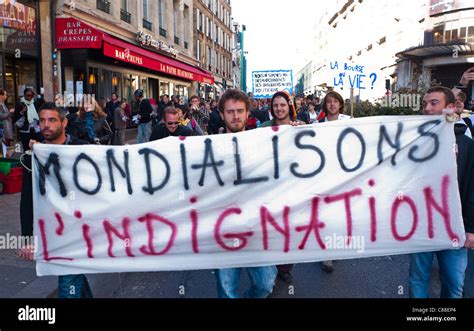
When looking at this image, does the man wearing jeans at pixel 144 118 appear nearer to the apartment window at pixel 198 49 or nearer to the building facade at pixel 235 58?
the apartment window at pixel 198 49

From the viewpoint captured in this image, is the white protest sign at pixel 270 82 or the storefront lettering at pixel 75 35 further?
the white protest sign at pixel 270 82

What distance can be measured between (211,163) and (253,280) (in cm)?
98

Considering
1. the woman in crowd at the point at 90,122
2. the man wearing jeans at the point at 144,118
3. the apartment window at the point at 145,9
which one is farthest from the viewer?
the apartment window at the point at 145,9

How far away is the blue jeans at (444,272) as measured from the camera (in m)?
2.81

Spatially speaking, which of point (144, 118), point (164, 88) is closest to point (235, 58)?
point (164, 88)

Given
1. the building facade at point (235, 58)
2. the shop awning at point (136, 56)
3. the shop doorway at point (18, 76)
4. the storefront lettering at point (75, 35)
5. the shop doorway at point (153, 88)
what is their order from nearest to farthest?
1. the shop doorway at point (18, 76)
2. the storefront lettering at point (75, 35)
3. the shop awning at point (136, 56)
4. the shop doorway at point (153, 88)
5. the building facade at point (235, 58)

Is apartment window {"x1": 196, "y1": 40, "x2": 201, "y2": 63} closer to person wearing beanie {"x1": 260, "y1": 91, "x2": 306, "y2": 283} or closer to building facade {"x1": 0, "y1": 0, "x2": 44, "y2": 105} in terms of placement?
building facade {"x1": 0, "y1": 0, "x2": 44, "y2": 105}

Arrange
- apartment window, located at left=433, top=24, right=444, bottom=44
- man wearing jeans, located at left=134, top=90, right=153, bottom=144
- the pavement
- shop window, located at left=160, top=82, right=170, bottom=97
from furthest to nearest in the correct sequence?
apartment window, located at left=433, top=24, right=444, bottom=44 → shop window, located at left=160, top=82, right=170, bottom=97 → man wearing jeans, located at left=134, top=90, right=153, bottom=144 → the pavement

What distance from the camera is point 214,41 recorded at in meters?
43.8

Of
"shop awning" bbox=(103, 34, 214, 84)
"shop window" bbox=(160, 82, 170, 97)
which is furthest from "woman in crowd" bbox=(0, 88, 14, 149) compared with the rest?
"shop window" bbox=(160, 82, 170, 97)

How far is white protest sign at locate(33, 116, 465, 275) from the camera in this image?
9.71 feet

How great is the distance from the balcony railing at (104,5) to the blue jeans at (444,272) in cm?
1569

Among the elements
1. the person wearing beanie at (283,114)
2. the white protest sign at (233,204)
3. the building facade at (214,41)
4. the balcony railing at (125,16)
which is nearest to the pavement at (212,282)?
the person wearing beanie at (283,114)

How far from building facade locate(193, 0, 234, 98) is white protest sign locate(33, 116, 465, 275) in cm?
3152
